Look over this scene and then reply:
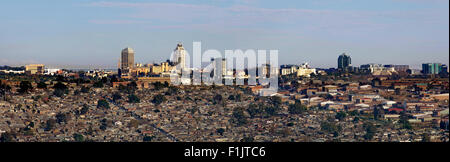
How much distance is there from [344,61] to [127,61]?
11.1 metres

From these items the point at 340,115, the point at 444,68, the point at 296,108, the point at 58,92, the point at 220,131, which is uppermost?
the point at 444,68

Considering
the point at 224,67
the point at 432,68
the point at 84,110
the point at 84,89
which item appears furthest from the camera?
the point at 224,67

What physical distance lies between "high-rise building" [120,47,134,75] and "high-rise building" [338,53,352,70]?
10263 millimetres

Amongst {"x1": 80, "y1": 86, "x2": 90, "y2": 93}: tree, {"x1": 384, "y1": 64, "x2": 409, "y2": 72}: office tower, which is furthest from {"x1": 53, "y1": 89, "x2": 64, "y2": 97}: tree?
{"x1": 384, "y1": 64, "x2": 409, "y2": 72}: office tower

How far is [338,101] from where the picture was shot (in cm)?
2883

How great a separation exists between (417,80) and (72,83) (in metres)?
14.6

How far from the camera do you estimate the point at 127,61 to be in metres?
39.8

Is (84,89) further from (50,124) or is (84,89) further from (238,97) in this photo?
(50,124)

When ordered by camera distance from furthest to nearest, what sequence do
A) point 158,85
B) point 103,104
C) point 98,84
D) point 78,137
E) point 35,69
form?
1. point 35,69
2. point 158,85
3. point 98,84
4. point 103,104
5. point 78,137

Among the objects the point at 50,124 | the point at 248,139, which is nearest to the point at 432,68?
the point at 248,139

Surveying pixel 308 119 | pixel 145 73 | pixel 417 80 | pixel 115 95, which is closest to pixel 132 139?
pixel 308 119

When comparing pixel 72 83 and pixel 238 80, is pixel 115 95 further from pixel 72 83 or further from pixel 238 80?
pixel 238 80
